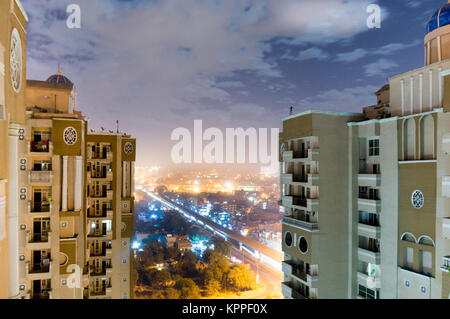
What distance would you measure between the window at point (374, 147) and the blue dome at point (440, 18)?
4890 millimetres

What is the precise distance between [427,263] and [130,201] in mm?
15420

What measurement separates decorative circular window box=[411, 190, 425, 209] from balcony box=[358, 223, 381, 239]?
174cm

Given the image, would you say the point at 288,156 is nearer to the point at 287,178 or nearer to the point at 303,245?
the point at 287,178

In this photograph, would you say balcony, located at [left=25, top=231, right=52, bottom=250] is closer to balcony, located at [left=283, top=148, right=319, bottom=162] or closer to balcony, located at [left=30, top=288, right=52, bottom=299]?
balcony, located at [left=30, top=288, right=52, bottom=299]

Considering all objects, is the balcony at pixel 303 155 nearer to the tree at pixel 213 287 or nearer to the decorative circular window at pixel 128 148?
the decorative circular window at pixel 128 148

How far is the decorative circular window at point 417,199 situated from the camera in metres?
9.80

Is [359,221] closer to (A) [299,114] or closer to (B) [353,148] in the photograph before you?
(B) [353,148]

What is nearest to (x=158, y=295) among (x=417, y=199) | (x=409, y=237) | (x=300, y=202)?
(x=300, y=202)

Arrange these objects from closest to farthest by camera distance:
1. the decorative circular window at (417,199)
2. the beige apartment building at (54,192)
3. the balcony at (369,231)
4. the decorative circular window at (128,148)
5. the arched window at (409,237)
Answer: the beige apartment building at (54,192)
the decorative circular window at (417,199)
the arched window at (409,237)
the balcony at (369,231)
the decorative circular window at (128,148)

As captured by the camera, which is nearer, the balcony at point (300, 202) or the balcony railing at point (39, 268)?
the balcony railing at point (39, 268)

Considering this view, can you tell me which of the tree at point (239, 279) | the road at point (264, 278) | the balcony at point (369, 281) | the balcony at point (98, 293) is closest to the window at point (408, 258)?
the balcony at point (369, 281)

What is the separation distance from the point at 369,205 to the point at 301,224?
9.35 ft
